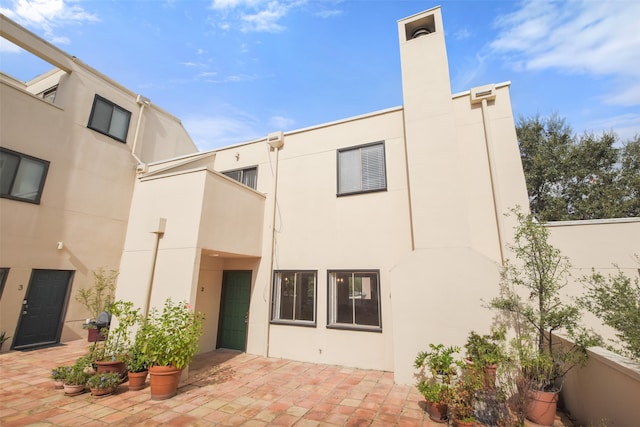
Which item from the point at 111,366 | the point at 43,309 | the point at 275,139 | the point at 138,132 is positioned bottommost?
the point at 111,366

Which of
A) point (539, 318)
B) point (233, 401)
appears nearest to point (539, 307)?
point (539, 318)

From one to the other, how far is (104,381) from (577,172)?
19.3 metres

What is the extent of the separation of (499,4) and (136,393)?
11.7 m

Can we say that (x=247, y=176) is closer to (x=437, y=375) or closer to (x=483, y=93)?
(x=483, y=93)

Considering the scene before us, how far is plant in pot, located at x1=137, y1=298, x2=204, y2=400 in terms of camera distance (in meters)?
4.79

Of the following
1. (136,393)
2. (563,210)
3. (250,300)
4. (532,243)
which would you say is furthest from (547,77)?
(136,393)

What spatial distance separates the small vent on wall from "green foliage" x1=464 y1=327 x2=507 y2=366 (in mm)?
7725

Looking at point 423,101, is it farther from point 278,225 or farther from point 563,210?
point 563,210

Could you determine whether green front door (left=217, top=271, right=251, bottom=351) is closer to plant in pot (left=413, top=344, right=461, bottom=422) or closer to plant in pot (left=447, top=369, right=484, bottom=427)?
plant in pot (left=413, top=344, right=461, bottom=422)

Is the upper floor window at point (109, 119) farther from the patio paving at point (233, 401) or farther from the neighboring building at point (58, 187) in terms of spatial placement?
the patio paving at point (233, 401)

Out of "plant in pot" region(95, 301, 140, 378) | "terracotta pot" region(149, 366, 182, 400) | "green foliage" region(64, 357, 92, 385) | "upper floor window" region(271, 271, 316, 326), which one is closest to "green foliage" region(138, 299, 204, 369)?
"terracotta pot" region(149, 366, 182, 400)

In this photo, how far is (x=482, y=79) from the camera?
22.2ft

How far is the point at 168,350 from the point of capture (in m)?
4.97

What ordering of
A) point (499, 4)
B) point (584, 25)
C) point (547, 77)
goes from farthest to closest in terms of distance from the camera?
point (547, 77)
point (499, 4)
point (584, 25)
